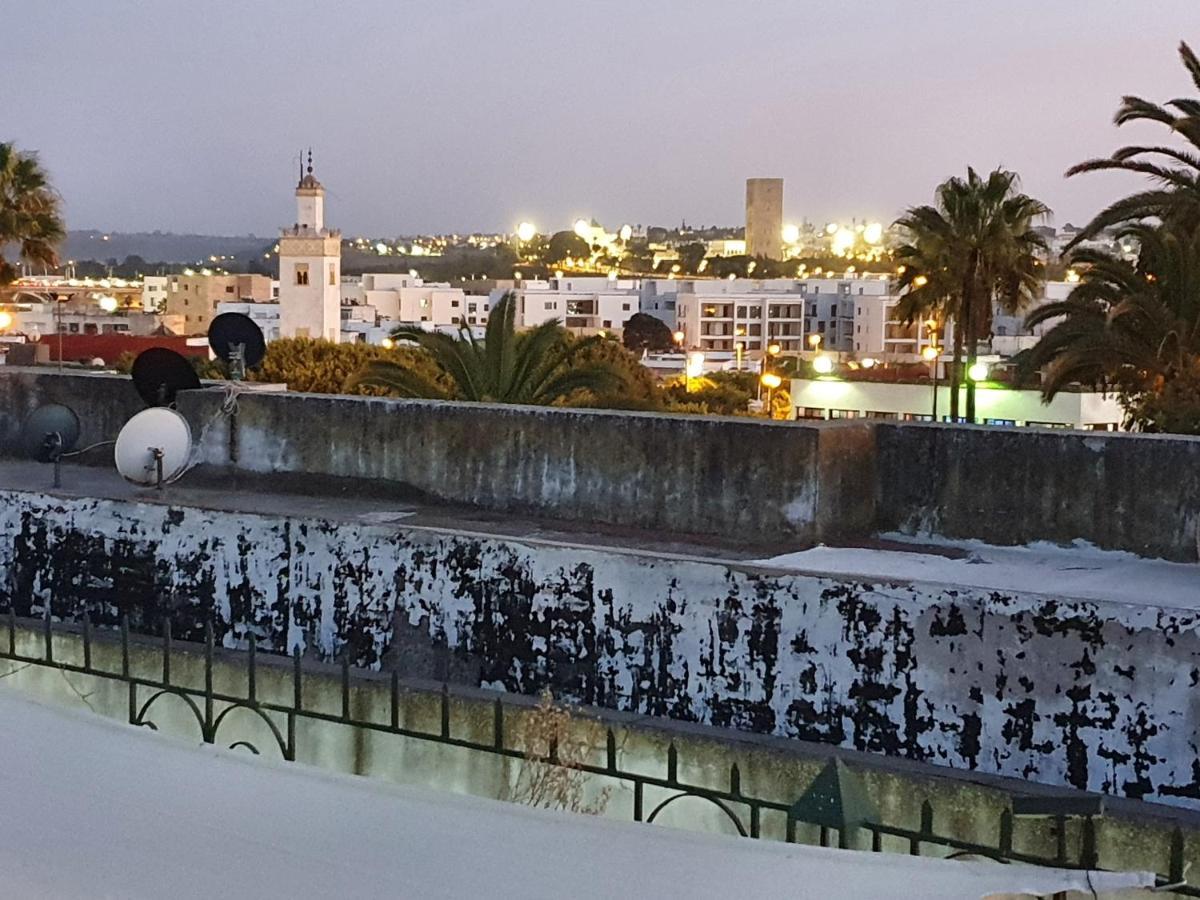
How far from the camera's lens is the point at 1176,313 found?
58.4ft

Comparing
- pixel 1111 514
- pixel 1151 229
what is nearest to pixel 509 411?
pixel 1111 514

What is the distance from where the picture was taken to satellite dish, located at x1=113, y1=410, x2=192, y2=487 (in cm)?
1085

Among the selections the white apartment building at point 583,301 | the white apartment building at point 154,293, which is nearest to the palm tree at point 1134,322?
the white apartment building at point 583,301

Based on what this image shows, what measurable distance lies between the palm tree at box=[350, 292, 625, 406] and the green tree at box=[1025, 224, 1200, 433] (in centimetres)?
553

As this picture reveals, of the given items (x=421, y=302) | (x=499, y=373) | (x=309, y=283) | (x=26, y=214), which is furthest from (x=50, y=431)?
(x=421, y=302)

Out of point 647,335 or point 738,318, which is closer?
point 647,335

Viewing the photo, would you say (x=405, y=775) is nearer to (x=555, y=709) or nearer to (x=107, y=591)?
(x=555, y=709)

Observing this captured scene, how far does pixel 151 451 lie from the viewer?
10836 millimetres

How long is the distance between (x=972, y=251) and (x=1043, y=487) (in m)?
22.1

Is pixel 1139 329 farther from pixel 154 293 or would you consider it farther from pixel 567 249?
pixel 567 249

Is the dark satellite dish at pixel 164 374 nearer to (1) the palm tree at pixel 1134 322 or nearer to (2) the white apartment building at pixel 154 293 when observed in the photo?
(1) the palm tree at pixel 1134 322

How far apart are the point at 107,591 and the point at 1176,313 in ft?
40.6

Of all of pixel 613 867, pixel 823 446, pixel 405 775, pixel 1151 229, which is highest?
pixel 1151 229

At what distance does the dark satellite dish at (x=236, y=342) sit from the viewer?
42.9ft
